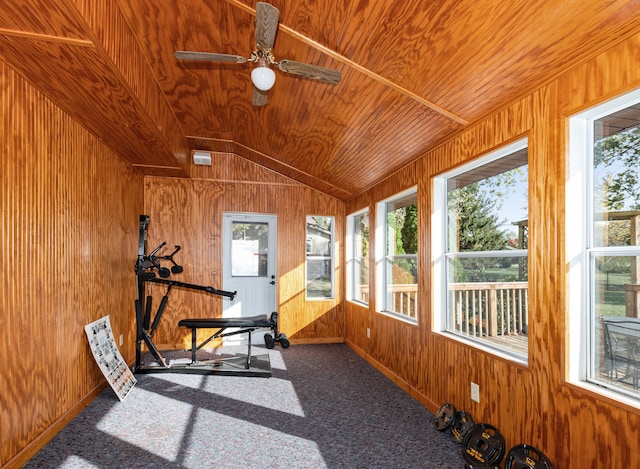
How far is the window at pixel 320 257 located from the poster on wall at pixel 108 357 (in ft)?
9.57

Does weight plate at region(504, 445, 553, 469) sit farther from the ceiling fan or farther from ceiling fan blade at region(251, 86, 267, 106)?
ceiling fan blade at region(251, 86, 267, 106)

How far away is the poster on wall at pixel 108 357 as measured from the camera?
3.64 metres

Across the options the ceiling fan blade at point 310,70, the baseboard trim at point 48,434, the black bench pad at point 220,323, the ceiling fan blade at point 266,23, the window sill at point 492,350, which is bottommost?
the baseboard trim at point 48,434

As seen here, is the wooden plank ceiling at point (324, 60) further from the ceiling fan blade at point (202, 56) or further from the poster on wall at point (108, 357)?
the poster on wall at point (108, 357)

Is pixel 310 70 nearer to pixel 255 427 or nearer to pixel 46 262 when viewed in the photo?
pixel 46 262

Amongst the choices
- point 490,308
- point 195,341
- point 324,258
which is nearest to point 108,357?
point 195,341

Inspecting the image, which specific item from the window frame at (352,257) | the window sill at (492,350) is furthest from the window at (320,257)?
the window sill at (492,350)

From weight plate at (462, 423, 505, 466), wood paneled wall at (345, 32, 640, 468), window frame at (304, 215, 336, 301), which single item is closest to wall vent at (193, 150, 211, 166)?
window frame at (304, 215, 336, 301)

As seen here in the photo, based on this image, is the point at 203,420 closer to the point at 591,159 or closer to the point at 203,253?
the point at 203,253

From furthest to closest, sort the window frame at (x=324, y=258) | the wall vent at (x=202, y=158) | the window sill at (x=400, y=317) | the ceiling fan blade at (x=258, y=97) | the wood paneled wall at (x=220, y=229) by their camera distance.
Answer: the window frame at (x=324, y=258) → the wood paneled wall at (x=220, y=229) → the wall vent at (x=202, y=158) → the window sill at (x=400, y=317) → the ceiling fan blade at (x=258, y=97)

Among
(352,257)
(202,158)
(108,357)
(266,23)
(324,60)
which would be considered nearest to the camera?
(266,23)

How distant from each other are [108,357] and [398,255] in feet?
11.0

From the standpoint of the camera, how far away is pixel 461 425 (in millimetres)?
2797

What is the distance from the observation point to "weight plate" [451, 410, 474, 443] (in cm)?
274
